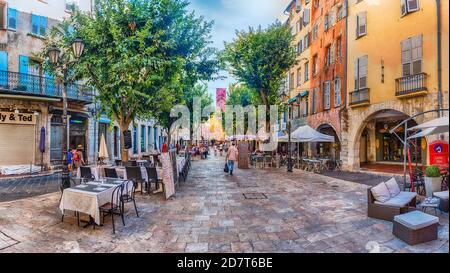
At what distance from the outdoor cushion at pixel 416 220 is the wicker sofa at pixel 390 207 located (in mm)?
1122

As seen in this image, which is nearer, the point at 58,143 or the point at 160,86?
the point at 160,86

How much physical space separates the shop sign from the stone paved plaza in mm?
9929

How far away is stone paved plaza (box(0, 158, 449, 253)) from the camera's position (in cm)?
459

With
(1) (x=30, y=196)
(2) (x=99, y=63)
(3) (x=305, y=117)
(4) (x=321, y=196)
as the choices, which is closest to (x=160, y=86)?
(2) (x=99, y=63)

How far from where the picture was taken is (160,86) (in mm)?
12383

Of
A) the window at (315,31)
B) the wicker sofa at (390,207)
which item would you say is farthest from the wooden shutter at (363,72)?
the wicker sofa at (390,207)

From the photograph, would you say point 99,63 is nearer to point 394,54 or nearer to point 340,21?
point 394,54

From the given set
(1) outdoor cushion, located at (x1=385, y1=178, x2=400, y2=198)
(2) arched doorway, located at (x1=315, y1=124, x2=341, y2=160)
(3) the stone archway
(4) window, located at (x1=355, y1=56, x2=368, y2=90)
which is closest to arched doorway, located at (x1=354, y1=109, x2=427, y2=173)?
(3) the stone archway

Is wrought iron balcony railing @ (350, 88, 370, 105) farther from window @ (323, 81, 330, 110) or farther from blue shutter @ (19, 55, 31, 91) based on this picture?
blue shutter @ (19, 55, 31, 91)

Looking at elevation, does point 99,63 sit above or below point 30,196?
above

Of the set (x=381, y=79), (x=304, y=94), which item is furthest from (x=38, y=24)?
(x=304, y=94)

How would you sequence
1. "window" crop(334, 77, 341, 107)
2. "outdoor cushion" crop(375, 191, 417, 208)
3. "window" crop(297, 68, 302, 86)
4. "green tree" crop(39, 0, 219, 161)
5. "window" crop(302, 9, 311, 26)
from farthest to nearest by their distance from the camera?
"window" crop(297, 68, 302, 86) < "window" crop(302, 9, 311, 26) < "window" crop(334, 77, 341, 107) < "green tree" crop(39, 0, 219, 161) < "outdoor cushion" crop(375, 191, 417, 208)
